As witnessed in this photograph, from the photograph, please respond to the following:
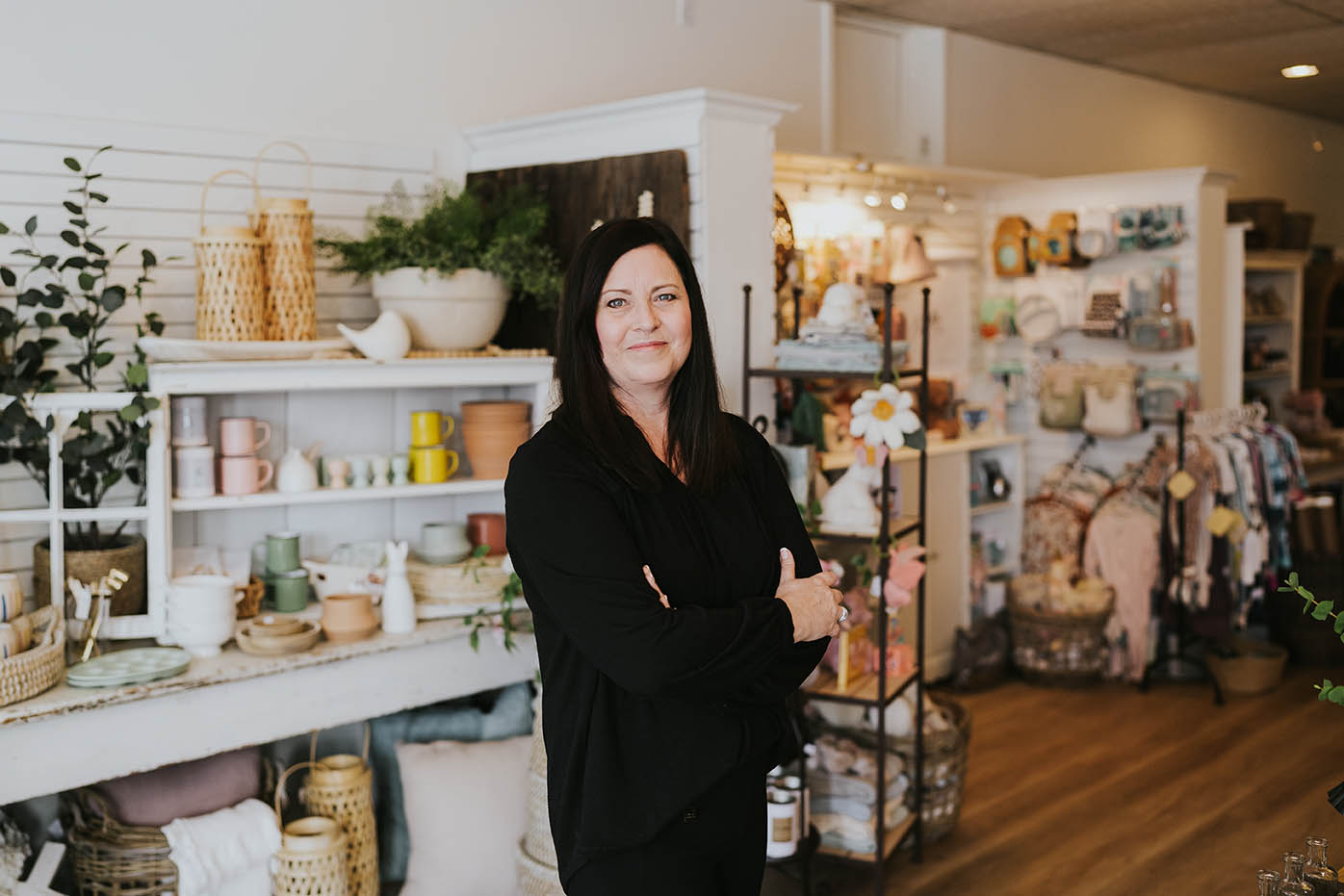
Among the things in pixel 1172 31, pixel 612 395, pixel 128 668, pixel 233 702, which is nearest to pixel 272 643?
pixel 233 702

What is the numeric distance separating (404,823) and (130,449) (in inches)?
49.3

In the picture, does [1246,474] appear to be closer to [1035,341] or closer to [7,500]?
[1035,341]

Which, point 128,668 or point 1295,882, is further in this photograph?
point 128,668

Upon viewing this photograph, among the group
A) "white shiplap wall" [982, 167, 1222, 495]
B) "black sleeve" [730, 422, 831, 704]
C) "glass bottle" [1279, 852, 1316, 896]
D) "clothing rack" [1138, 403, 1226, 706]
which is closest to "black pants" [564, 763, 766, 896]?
"black sleeve" [730, 422, 831, 704]

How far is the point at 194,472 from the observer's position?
3.23 metres

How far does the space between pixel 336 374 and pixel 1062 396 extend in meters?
3.66

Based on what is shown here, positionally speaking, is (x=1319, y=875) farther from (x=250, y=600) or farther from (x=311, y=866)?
(x=250, y=600)

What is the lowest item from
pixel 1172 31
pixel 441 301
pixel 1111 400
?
pixel 1111 400

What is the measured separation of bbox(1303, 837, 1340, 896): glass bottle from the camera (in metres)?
2.12

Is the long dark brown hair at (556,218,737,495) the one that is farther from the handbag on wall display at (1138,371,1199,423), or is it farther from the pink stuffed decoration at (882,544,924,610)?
the handbag on wall display at (1138,371,1199,423)

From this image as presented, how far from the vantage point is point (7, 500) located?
3.21 metres

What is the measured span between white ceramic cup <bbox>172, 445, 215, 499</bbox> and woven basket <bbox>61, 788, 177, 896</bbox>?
2.49ft

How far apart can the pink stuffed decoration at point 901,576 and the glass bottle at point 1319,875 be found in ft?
4.55

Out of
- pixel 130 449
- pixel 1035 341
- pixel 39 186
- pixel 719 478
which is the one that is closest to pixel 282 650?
pixel 130 449
